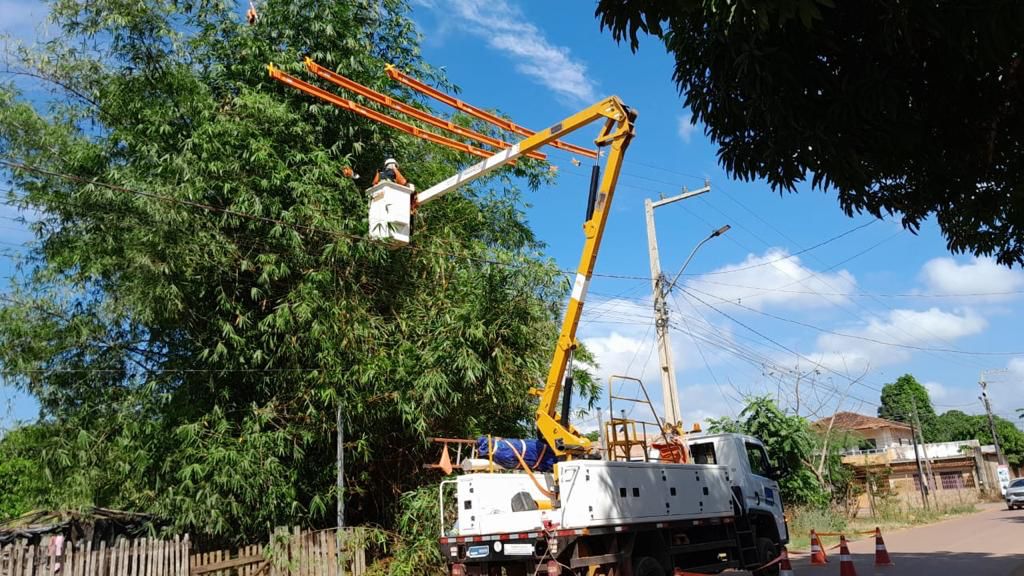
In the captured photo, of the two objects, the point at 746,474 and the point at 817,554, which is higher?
the point at 746,474

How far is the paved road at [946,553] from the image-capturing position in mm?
12742

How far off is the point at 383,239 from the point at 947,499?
37876 mm

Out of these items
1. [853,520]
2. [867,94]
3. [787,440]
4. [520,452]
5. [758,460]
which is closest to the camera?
[867,94]

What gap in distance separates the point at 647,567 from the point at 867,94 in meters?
6.55

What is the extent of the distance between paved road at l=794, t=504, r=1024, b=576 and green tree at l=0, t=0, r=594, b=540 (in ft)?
23.4

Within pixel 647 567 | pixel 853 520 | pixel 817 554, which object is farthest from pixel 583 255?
pixel 853 520

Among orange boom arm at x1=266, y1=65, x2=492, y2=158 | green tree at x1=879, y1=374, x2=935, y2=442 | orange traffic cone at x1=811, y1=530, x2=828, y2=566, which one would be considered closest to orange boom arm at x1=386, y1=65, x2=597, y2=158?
orange boom arm at x1=266, y1=65, x2=492, y2=158

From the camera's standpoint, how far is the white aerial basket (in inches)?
445

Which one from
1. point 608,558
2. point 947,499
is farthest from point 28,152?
point 947,499

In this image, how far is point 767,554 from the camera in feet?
39.9

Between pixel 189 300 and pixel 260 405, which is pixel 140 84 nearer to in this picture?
pixel 189 300

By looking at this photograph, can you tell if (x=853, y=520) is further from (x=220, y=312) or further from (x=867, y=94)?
(x=867, y=94)

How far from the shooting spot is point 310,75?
13875 millimetres

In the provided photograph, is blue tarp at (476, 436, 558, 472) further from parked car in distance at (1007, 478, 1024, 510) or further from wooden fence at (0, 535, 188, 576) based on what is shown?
parked car in distance at (1007, 478, 1024, 510)
